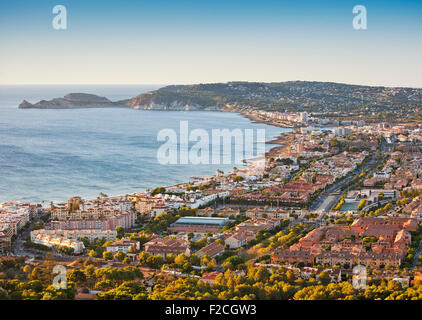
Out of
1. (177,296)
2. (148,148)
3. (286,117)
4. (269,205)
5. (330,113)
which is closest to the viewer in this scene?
(177,296)

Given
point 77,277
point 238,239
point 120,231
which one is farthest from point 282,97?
point 77,277

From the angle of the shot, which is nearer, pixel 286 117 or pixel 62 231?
pixel 62 231

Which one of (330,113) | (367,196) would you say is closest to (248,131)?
(330,113)

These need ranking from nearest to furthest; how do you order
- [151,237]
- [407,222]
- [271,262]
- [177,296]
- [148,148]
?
[177,296], [271,262], [151,237], [407,222], [148,148]

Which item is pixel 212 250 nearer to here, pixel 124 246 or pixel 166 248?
pixel 166 248

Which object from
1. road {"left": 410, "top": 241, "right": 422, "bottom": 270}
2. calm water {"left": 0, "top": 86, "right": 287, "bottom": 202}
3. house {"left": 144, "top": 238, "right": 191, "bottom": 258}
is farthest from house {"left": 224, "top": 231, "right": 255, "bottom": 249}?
calm water {"left": 0, "top": 86, "right": 287, "bottom": 202}

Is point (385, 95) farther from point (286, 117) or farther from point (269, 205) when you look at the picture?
point (269, 205)

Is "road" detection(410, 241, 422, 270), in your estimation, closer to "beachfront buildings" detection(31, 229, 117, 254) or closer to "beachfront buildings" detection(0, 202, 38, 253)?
"beachfront buildings" detection(31, 229, 117, 254)
